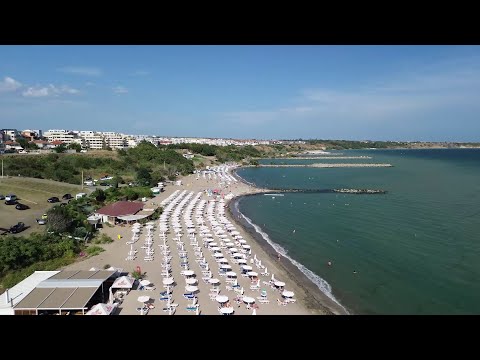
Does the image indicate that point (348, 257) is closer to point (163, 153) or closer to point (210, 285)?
point (210, 285)

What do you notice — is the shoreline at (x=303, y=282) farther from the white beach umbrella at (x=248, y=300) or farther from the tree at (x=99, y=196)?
the tree at (x=99, y=196)

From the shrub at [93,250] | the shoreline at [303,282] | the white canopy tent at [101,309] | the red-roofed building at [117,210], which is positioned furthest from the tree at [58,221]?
the shoreline at [303,282]

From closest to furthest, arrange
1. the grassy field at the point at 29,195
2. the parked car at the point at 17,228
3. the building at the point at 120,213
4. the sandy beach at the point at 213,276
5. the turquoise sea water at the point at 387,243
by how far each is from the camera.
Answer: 1. the sandy beach at the point at 213,276
2. the turquoise sea water at the point at 387,243
3. the parked car at the point at 17,228
4. the grassy field at the point at 29,195
5. the building at the point at 120,213

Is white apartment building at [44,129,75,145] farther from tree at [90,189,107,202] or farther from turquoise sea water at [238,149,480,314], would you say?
tree at [90,189,107,202]

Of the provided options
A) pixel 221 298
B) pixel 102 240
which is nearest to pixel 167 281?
pixel 221 298

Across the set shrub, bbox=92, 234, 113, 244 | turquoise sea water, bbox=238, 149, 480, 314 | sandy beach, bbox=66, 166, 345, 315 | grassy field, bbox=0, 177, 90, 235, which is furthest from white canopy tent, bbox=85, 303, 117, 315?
grassy field, bbox=0, 177, 90, 235
